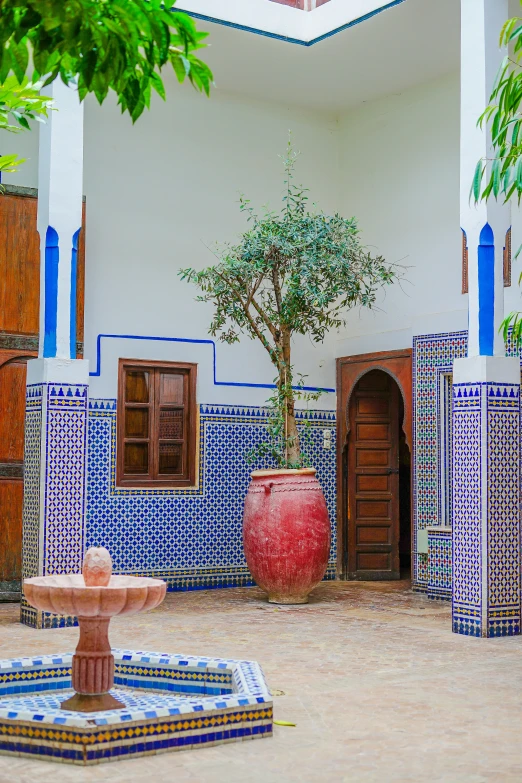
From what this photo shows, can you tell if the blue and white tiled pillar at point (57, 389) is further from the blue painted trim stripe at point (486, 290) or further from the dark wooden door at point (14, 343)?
the blue painted trim stripe at point (486, 290)

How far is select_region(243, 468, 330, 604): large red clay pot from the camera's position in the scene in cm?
871

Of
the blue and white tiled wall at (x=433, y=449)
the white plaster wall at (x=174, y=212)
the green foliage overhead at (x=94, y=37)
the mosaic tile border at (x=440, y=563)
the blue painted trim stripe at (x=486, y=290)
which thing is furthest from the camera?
the white plaster wall at (x=174, y=212)

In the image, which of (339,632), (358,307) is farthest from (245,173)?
(339,632)

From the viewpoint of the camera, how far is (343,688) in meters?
5.48

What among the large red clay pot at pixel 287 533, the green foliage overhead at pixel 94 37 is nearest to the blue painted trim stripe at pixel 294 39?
the large red clay pot at pixel 287 533

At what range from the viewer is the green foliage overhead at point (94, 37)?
2.47m

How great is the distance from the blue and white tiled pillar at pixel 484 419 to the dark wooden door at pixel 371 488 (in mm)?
3412

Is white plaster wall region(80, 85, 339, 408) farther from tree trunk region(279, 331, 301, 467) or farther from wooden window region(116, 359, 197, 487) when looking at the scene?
tree trunk region(279, 331, 301, 467)

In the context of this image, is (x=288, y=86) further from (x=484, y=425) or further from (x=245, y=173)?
(x=484, y=425)

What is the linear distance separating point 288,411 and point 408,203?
2511mm

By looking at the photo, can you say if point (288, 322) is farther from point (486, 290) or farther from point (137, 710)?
point (137, 710)

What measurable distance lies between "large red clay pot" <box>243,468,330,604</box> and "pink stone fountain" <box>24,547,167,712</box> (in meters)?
4.08

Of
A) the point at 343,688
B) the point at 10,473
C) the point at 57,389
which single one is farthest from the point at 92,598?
the point at 10,473

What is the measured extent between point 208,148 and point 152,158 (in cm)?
63
